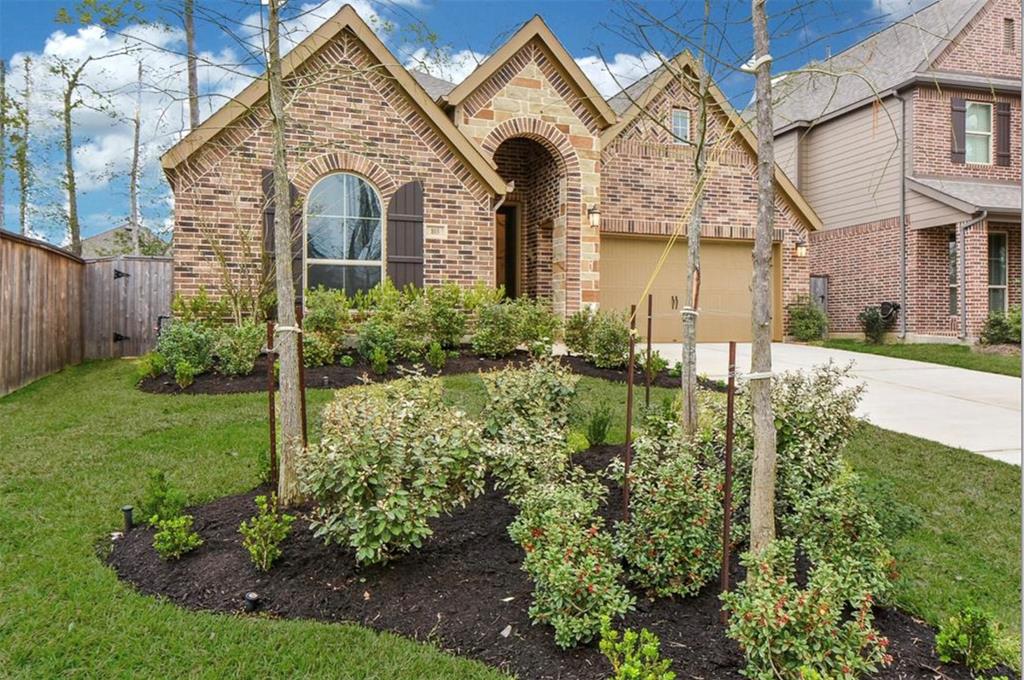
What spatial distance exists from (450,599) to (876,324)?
1459 centimetres

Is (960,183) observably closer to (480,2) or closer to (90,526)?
(480,2)

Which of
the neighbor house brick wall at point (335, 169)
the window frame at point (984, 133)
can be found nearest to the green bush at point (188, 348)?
the neighbor house brick wall at point (335, 169)

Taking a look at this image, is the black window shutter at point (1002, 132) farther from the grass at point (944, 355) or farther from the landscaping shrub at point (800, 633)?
the landscaping shrub at point (800, 633)

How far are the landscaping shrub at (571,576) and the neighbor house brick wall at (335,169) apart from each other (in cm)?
786

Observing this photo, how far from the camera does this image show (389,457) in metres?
3.12

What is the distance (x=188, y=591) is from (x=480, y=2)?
578 centimetres

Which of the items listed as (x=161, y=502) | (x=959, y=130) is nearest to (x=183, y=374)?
(x=161, y=502)

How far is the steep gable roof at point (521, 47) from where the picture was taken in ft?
37.4

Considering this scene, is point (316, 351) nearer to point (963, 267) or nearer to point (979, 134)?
point (963, 267)

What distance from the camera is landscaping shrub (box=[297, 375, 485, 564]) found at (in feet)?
9.91

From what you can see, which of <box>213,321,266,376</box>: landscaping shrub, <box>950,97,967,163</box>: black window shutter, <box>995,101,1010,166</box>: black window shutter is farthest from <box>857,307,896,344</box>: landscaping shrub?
<box>213,321,266,376</box>: landscaping shrub

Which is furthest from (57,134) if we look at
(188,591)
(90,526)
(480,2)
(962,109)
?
(962,109)

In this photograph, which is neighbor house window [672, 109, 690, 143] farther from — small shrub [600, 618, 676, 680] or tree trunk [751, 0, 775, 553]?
small shrub [600, 618, 676, 680]

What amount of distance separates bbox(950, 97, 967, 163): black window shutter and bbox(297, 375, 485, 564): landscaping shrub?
628 inches
